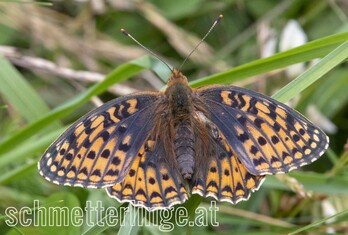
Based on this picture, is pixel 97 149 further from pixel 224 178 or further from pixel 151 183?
pixel 224 178

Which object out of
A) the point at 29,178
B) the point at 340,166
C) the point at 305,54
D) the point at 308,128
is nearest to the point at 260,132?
the point at 308,128

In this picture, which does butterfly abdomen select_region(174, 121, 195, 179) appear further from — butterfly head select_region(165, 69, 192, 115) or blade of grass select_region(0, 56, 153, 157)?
blade of grass select_region(0, 56, 153, 157)

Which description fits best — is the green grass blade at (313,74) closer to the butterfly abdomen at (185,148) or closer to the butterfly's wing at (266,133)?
the butterfly's wing at (266,133)

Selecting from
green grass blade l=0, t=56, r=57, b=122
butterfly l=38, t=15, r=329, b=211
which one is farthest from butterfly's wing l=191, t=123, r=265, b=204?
green grass blade l=0, t=56, r=57, b=122

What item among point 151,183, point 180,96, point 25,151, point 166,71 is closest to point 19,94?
point 25,151

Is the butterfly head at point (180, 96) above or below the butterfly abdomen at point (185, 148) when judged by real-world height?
above

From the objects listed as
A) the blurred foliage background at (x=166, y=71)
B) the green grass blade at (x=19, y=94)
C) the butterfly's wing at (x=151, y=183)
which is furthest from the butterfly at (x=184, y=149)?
the green grass blade at (x=19, y=94)
